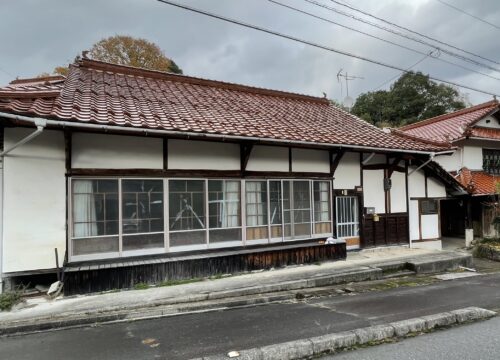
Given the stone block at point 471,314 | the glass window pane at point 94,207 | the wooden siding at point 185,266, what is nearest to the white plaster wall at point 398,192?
the wooden siding at point 185,266

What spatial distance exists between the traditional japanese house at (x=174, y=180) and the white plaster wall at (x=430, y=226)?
2.68 ft

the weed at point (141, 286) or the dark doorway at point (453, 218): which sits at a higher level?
the dark doorway at point (453, 218)

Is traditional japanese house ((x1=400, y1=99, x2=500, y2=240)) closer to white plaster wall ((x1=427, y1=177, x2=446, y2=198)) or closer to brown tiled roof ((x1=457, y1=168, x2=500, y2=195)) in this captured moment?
brown tiled roof ((x1=457, y1=168, x2=500, y2=195))

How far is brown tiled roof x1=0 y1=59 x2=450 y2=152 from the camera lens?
682 centimetres

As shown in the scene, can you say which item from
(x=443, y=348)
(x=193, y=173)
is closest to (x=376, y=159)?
(x=193, y=173)

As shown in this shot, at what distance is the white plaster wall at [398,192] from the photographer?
1192 cm

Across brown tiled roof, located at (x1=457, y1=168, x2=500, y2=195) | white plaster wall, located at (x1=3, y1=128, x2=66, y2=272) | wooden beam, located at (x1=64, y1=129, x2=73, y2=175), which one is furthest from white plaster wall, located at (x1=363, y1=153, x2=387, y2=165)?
white plaster wall, located at (x1=3, y1=128, x2=66, y2=272)

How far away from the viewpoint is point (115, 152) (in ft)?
24.3

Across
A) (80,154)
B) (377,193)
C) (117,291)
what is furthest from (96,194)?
(377,193)

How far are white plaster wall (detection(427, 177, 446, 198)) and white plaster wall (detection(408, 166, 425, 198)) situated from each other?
309 millimetres

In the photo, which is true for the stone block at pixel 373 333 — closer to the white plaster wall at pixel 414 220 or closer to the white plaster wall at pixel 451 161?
the white plaster wall at pixel 414 220

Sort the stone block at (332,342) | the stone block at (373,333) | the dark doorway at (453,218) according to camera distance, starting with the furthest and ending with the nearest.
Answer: the dark doorway at (453,218)
the stone block at (373,333)
the stone block at (332,342)

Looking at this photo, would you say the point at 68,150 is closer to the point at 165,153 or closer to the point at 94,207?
the point at 94,207

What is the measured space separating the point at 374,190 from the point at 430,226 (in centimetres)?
311
